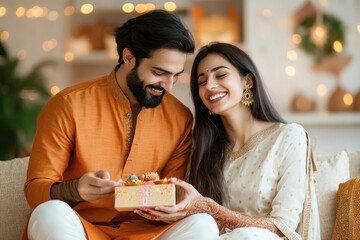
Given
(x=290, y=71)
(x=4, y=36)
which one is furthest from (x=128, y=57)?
(x=4, y=36)

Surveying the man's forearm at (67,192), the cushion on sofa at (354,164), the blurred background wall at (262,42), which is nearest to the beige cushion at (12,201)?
the man's forearm at (67,192)

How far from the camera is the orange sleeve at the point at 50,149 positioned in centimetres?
212

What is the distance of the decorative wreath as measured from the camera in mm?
4707

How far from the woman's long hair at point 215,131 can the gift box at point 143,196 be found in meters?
0.52

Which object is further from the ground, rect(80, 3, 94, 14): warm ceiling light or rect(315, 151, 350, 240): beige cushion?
rect(80, 3, 94, 14): warm ceiling light

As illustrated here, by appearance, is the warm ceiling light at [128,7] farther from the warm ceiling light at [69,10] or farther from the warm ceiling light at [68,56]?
the warm ceiling light at [68,56]

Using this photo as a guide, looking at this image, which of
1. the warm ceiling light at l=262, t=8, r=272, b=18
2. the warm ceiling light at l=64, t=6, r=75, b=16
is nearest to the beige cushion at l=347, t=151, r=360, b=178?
the warm ceiling light at l=262, t=8, r=272, b=18

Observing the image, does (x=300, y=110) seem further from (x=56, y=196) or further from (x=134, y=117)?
(x=56, y=196)

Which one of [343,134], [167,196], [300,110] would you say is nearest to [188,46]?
[167,196]

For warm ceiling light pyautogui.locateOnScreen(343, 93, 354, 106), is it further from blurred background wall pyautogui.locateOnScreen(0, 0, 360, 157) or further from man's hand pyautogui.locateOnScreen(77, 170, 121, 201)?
man's hand pyautogui.locateOnScreen(77, 170, 121, 201)

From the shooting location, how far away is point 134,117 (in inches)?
95.2

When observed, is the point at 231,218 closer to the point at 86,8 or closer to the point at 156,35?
the point at 156,35

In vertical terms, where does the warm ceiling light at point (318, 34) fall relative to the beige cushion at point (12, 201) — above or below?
above

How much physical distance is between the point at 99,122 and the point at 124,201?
2.00 feet
